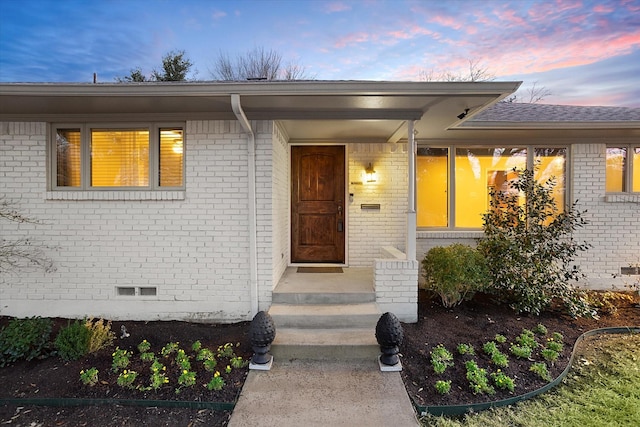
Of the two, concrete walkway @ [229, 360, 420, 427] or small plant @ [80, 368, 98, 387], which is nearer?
concrete walkway @ [229, 360, 420, 427]

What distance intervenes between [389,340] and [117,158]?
12.8 feet

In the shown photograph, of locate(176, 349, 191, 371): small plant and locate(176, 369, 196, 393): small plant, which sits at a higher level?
locate(176, 349, 191, 371): small plant

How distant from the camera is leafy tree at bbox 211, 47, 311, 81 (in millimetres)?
15821

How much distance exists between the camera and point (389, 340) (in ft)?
9.79

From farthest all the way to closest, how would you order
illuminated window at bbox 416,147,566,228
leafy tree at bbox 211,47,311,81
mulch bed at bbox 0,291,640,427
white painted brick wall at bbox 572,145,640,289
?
leafy tree at bbox 211,47,311,81
illuminated window at bbox 416,147,566,228
white painted brick wall at bbox 572,145,640,289
mulch bed at bbox 0,291,640,427

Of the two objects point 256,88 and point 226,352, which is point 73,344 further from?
point 256,88

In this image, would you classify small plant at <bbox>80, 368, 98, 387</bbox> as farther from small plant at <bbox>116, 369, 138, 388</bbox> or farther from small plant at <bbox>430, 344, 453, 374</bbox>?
small plant at <bbox>430, 344, 453, 374</bbox>

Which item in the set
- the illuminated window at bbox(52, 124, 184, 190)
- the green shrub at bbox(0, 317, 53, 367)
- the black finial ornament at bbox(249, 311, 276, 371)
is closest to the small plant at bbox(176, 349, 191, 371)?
the black finial ornament at bbox(249, 311, 276, 371)

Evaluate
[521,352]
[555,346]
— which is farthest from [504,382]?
[555,346]

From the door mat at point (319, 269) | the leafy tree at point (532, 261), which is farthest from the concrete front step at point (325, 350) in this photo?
the leafy tree at point (532, 261)

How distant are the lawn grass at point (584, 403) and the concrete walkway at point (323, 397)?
0.33 m

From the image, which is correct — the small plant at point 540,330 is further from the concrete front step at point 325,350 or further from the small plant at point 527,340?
the concrete front step at point 325,350

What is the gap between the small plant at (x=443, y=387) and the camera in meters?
2.68

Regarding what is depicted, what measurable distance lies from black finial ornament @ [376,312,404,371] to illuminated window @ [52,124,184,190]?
9.68 ft
